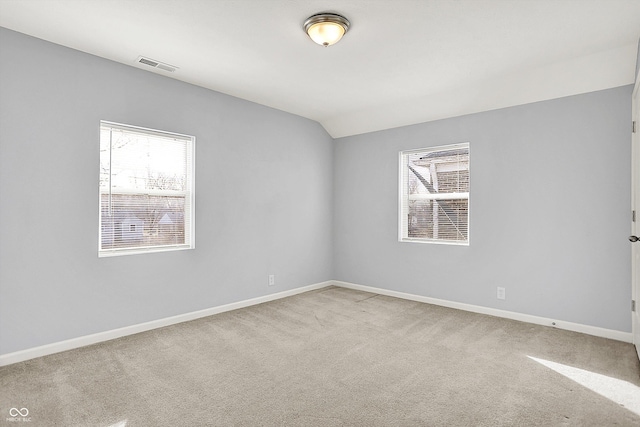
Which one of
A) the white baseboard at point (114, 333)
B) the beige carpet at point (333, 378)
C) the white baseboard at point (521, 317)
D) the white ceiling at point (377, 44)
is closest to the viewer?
the beige carpet at point (333, 378)

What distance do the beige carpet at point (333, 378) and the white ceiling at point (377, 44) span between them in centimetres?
258

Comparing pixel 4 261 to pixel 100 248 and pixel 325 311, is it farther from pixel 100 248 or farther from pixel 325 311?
pixel 325 311

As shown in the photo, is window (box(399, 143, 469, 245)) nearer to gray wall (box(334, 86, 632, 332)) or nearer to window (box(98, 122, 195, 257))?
gray wall (box(334, 86, 632, 332))

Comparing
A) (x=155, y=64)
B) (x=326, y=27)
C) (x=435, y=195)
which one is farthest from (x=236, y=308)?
(x=326, y=27)

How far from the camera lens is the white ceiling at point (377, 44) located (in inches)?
95.6

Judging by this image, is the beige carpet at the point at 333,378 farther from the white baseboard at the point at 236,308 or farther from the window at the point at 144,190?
the window at the point at 144,190

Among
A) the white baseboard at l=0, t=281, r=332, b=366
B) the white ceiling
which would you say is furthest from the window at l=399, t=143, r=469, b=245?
the white baseboard at l=0, t=281, r=332, b=366

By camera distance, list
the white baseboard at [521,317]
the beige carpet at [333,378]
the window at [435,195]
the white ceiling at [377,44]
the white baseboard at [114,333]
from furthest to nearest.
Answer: the window at [435,195], the white baseboard at [521,317], the white baseboard at [114,333], the white ceiling at [377,44], the beige carpet at [333,378]

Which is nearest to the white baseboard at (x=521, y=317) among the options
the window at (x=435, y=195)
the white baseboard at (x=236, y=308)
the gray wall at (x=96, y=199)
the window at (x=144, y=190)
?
the white baseboard at (x=236, y=308)

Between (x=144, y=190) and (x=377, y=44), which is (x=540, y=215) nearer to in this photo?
(x=377, y=44)

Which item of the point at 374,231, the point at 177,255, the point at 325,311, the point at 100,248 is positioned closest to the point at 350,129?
the point at 374,231

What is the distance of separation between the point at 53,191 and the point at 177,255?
1264 millimetres

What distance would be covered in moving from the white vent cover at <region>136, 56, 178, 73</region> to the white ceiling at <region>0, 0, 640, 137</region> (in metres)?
0.07

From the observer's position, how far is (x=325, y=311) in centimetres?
418
